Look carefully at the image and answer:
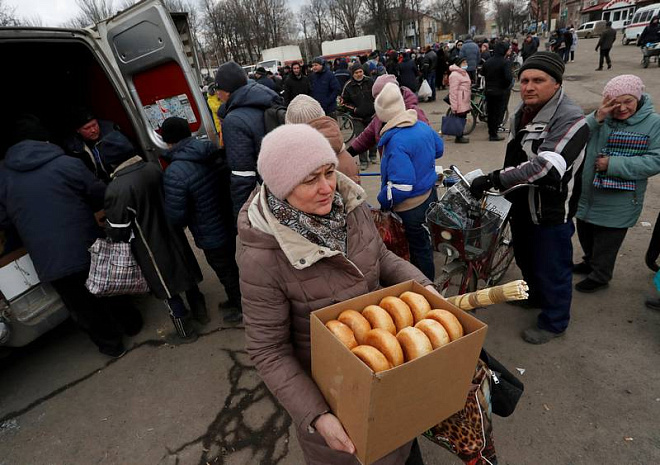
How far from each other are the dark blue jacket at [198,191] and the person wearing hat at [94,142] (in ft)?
1.44

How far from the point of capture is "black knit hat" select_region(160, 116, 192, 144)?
2984 millimetres

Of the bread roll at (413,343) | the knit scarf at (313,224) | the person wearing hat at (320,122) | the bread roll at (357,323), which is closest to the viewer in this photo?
the bread roll at (413,343)

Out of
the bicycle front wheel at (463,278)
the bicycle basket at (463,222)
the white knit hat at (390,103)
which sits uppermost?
the white knit hat at (390,103)

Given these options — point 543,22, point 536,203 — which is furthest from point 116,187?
point 543,22

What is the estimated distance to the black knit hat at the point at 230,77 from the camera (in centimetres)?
354

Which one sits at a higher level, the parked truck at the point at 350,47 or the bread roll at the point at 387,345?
the parked truck at the point at 350,47

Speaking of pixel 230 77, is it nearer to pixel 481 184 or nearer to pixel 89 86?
pixel 481 184

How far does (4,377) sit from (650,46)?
71.4ft

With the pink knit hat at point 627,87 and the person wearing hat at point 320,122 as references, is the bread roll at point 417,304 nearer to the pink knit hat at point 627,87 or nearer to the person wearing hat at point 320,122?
the person wearing hat at point 320,122

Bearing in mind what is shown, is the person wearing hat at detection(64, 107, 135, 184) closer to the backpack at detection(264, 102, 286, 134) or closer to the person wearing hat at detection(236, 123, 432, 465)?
the backpack at detection(264, 102, 286, 134)

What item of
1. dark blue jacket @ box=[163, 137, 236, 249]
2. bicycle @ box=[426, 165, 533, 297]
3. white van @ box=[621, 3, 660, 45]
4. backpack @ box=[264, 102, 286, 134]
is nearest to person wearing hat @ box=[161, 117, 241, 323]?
dark blue jacket @ box=[163, 137, 236, 249]

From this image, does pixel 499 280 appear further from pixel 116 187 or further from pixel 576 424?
pixel 116 187

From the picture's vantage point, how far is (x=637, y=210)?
309 cm

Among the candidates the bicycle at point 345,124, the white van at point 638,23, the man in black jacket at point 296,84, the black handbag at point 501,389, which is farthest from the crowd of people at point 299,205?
the white van at point 638,23
